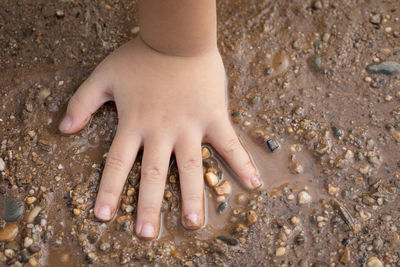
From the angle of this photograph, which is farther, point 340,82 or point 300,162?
point 340,82

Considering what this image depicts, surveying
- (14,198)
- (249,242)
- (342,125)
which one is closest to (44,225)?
(14,198)

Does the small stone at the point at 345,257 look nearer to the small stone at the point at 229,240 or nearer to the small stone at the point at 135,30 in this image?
the small stone at the point at 229,240

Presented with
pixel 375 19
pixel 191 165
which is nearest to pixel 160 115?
pixel 191 165

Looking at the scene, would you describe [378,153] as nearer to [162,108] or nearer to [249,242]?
[249,242]

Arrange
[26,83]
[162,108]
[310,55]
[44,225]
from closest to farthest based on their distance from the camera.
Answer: [44,225] < [162,108] < [26,83] < [310,55]

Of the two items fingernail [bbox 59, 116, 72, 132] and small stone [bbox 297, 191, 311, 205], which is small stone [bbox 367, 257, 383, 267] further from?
fingernail [bbox 59, 116, 72, 132]

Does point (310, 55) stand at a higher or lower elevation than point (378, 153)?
higher

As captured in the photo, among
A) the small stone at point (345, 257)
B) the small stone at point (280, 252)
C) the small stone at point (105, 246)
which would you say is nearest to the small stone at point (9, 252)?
the small stone at point (105, 246)
